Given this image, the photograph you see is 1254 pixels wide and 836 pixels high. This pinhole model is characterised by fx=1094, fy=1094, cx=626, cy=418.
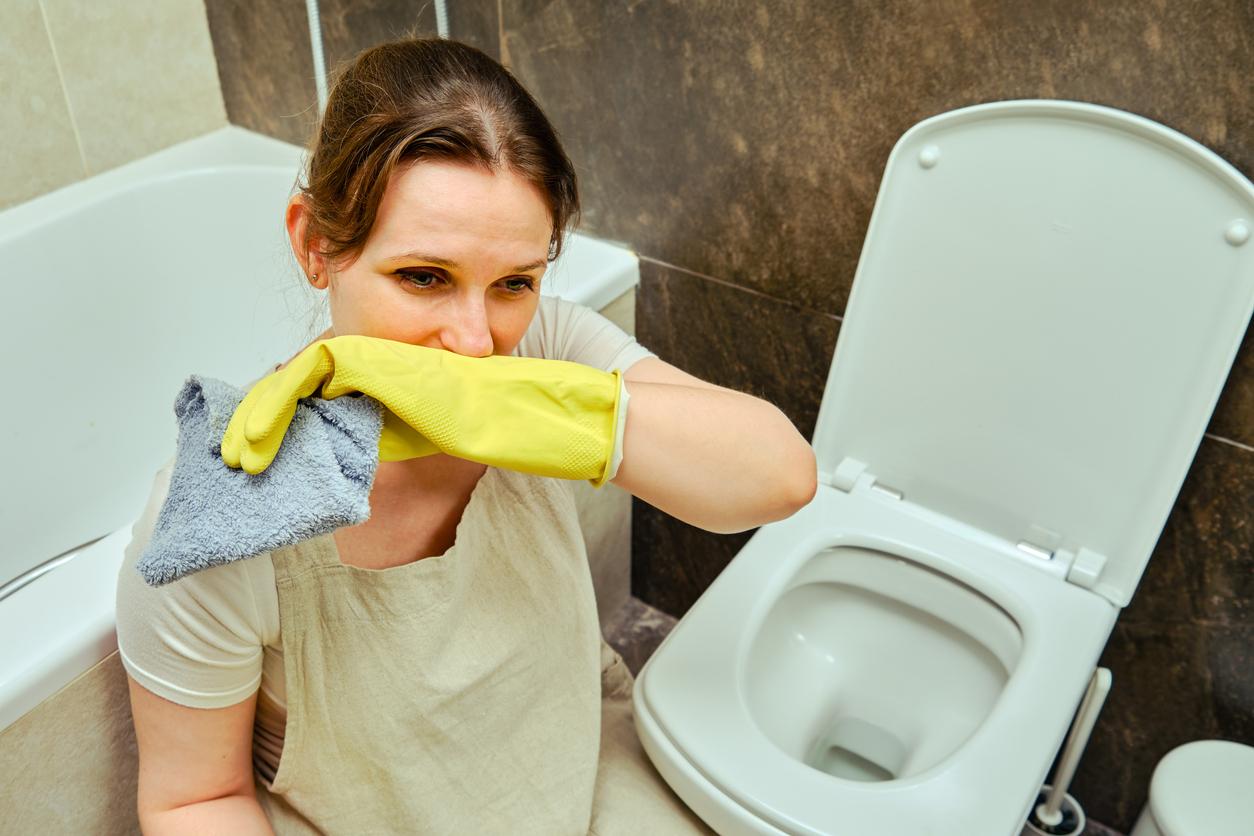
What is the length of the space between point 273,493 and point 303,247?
0.21m

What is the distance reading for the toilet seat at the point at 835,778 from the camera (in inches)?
33.0

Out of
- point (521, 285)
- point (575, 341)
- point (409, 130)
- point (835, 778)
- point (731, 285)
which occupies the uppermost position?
point (409, 130)

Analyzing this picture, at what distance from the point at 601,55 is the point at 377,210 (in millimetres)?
600

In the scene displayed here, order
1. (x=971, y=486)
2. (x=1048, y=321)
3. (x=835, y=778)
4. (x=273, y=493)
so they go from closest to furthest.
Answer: (x=273, y=493) → (x=835, y=778) → (x=1048, y=321) → (x=971, y=486)

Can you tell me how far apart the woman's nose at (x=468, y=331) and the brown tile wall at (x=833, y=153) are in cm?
54

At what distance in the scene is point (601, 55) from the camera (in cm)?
119

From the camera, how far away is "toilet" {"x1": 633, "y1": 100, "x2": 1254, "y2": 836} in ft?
2.91

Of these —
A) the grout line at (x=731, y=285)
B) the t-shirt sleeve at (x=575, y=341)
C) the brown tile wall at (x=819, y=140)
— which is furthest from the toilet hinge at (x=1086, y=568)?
the t-shirt sleeve at (x=575, y=341)

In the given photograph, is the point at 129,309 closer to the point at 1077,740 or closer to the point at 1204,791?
the point at 1077,740

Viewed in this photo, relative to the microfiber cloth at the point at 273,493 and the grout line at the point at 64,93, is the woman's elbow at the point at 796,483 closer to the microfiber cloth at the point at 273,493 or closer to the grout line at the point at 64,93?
the microfiber cloth at the point at 273,493

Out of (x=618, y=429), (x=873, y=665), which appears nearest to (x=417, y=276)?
(x=618, y=429)

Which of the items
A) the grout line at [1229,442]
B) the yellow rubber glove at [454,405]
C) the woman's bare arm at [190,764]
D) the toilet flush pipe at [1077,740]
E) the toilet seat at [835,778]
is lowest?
the toilet flush pipe at [1077,740]

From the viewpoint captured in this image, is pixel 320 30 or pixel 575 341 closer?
pixel 575 341

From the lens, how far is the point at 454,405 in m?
0.62
